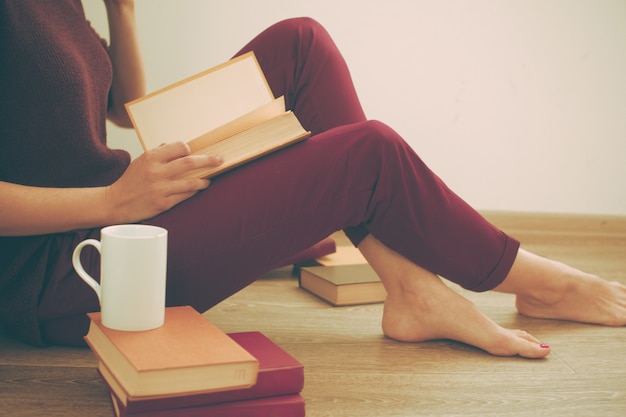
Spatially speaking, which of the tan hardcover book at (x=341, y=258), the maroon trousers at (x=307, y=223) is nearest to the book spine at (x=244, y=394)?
the maroon trousers at (x=307, y=223)

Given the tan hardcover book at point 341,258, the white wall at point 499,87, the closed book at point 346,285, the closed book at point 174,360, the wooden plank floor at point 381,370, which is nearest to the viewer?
the closed book at point 174,360

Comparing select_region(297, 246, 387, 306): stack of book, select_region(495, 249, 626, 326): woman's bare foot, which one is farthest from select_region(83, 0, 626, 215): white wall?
select_region(495, 249, 626, 326): woman's bare foot

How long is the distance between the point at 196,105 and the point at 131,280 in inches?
12.6

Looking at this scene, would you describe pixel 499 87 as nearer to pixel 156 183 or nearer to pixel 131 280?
pixel 156 183

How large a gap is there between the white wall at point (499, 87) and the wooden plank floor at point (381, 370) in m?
0.71

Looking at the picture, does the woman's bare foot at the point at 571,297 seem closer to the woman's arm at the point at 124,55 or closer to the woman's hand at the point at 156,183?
the woman's hand at the point at 156,183

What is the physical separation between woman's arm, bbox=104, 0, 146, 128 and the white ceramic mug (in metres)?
0.58

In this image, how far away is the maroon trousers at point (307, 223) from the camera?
2.99 ft

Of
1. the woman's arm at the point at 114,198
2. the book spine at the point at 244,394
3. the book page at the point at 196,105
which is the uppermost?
the book page at the point at 196,105

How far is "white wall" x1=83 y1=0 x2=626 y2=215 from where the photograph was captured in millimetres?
1888

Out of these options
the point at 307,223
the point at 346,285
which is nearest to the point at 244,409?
the point at 307,223

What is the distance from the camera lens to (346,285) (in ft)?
4.28

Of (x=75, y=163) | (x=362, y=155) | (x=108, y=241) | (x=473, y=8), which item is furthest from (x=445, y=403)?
(x=473, y=8)

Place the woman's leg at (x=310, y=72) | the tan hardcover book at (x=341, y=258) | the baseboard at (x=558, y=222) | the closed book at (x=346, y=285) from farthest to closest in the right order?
the baseboard at (x=558, y=222) → the tan hardcover book at (x=341, y=258) → the closed book at (x=346, y=285) → the woman's leg at (x=310, y=72)
